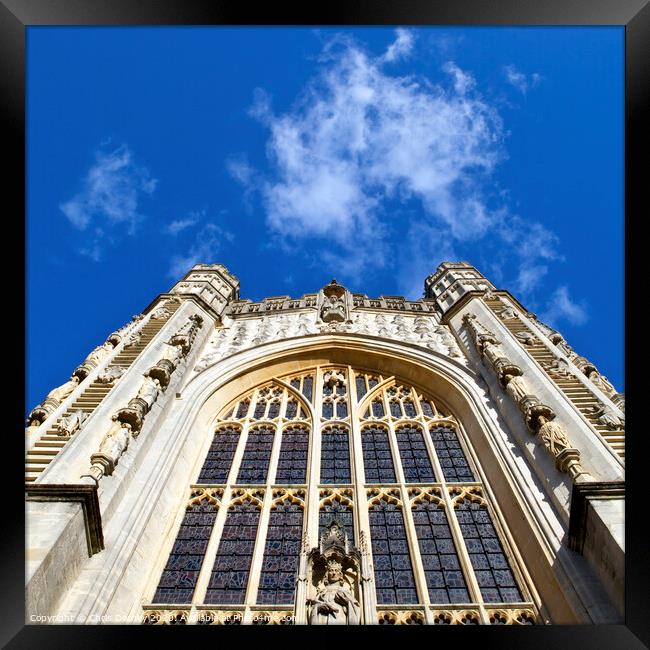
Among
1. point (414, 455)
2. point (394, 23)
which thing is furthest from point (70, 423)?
point (394, 23)

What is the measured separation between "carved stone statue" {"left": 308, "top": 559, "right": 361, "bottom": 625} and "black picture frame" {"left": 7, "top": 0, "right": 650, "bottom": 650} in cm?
348

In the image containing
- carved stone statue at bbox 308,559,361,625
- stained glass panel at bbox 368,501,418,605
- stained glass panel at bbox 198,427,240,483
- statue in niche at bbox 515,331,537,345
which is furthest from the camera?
statue in niche at bbox 515,331,537,345

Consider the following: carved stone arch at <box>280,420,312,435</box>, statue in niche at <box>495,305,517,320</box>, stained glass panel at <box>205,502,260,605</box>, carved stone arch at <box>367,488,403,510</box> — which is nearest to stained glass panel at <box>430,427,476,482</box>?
carved stone arch at <box>367,488,403,510</box>

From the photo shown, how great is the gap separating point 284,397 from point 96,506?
7952 mm

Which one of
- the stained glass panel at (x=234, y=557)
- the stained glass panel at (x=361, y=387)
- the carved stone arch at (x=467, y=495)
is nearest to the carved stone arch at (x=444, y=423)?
the stained glass panel at (x=361, y=387)

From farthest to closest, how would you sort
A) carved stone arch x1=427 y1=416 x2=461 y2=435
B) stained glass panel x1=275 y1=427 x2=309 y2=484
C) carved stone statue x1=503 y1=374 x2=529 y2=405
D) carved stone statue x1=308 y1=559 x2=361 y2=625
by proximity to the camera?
carved stone arch x1=427 y1=416 x2=461 y2=435, stained glass panel x1=275 y1=427 x2=309 y2=484, carved stone statue x1=503 y1=374 x2=529 y2=405, carved stone statue x1=308 y1=559 x2=361 y2=625

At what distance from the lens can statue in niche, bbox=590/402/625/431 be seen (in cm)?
1271

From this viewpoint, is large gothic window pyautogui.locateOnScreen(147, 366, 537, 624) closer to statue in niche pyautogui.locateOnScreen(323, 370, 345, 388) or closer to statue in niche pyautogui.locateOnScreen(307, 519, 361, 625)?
statue in niche pyautogui.locateOnScreen(307, 519, 361, 625)

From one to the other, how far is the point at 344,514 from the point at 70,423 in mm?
5289

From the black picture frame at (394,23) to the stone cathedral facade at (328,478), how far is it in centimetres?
276

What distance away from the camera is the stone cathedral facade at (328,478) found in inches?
396

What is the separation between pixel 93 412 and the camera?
13344 millimetres

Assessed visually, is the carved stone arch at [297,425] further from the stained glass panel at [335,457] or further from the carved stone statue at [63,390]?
the carved stone statue at [63,390]
